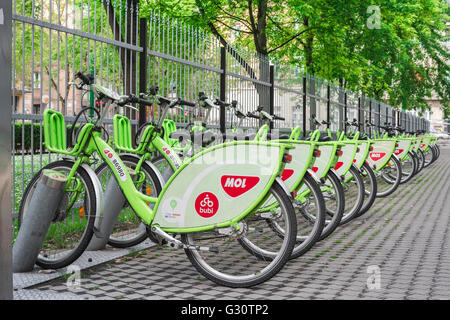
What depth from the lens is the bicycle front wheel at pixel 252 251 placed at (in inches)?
165

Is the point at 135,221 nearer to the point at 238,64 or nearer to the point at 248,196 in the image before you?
the point at 248,196

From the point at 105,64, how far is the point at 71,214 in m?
2.20

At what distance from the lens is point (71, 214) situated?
16.1 ft

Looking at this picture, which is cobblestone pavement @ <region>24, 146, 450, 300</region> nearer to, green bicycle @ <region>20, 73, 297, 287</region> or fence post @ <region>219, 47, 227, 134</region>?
green bicycle @ <region>20, 73, 297, 287</region>

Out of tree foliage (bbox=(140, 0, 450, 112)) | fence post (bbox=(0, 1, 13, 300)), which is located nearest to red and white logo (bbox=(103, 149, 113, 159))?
fence post (bbox=(0, 1, 13, 300))

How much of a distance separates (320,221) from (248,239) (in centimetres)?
66

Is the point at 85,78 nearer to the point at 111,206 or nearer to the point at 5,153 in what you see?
the point at 111,206

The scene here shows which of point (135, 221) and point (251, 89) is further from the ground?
point (251, 89)

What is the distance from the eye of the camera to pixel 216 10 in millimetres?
16625

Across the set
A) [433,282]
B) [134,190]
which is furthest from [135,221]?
[433,282]

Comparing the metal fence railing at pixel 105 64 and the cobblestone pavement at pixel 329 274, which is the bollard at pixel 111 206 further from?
the metal fence railing at pixel 105 64

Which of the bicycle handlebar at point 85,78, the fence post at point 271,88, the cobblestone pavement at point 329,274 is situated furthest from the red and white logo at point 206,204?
the fence post at point 271,88

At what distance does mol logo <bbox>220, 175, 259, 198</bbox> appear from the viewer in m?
4.24
